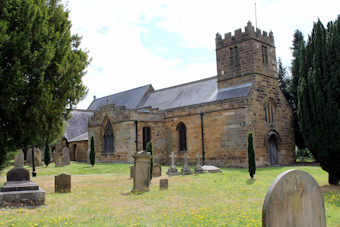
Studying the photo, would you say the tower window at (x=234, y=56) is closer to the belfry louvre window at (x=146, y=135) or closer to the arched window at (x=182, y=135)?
the arched window at (x=182, y=135)

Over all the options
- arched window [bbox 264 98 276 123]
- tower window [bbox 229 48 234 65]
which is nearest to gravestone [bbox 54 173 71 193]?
arched window [bbox 264 98 276 123]

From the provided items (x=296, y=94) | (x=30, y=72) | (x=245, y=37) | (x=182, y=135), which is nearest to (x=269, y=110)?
(x=296, y=94)

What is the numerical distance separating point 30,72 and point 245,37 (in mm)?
19770

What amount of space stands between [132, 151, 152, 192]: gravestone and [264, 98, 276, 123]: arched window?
49.0 feet

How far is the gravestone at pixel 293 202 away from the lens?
395 centimetres

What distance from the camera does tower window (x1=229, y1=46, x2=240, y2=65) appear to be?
26234 mm

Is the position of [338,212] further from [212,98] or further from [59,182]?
[212,98]

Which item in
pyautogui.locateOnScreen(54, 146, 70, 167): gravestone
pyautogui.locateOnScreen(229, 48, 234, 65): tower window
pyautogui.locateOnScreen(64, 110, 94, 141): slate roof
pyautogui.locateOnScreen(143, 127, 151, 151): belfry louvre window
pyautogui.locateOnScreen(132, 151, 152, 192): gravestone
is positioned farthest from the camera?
pyautogui.locateOnScreen(64, 110, 94, 141): slate roof

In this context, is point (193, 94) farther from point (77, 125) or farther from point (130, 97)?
point (77, 125)

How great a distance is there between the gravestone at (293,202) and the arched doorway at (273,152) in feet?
70.5

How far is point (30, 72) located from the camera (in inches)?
395

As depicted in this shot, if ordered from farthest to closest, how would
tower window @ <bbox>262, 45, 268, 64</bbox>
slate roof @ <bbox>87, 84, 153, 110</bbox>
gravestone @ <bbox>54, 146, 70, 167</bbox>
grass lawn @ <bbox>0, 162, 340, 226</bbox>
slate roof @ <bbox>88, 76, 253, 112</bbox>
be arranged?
slate roof @ <bbox>87, 84, 153, 110</bbox> < gravestone @ <bbox>54, 146, 70, 167</bbox> < tower window @ <bbox>262, 45, 268, 64</bbox> < slate roof @ <bbox>88, 76, 253, 112</bbox> < grass lawn @ <bbox>0, 162, 340, 226</bbox>

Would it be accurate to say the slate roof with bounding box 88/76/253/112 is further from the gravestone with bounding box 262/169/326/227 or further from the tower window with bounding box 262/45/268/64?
the gravestone with bounding box 262/169/326/227

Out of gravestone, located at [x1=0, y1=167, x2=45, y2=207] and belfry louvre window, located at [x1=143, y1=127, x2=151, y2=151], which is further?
belfry louvre window, located at [x1=143, y1=127, x2=151, y2=151]
